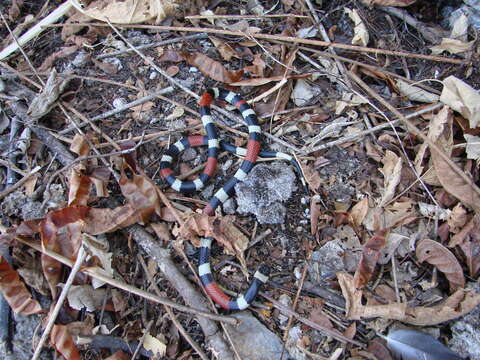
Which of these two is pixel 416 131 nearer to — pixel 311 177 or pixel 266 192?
pixel 311 177

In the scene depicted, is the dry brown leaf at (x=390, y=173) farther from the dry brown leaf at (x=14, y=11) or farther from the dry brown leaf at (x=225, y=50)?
the dry brown leaf at (x=14, y=11)

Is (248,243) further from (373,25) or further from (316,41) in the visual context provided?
(373,25)

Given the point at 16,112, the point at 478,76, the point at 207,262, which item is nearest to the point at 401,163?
the point at 478,76

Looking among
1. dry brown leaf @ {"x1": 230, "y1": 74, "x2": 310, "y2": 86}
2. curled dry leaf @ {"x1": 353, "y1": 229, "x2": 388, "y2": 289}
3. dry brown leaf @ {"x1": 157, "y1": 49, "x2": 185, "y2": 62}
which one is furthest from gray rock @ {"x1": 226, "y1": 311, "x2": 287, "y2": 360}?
dry brown leaf @ {"x1": 157, "y1": 49, "x2": 185, "y2": 62}

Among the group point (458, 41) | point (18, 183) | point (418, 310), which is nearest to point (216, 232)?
point (418, 310)

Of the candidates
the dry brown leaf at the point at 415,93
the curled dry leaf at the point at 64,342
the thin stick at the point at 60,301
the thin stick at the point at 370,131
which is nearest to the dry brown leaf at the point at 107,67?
the thin stick at the point at 60,301

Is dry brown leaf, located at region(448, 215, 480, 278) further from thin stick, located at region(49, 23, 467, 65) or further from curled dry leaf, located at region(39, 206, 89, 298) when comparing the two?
curled dry leaf, located at region(39, 206, 89, 298)

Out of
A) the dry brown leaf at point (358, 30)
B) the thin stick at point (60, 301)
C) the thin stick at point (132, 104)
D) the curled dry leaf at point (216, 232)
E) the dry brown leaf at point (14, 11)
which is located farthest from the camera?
the dry brown leaf at point (14, 11)
